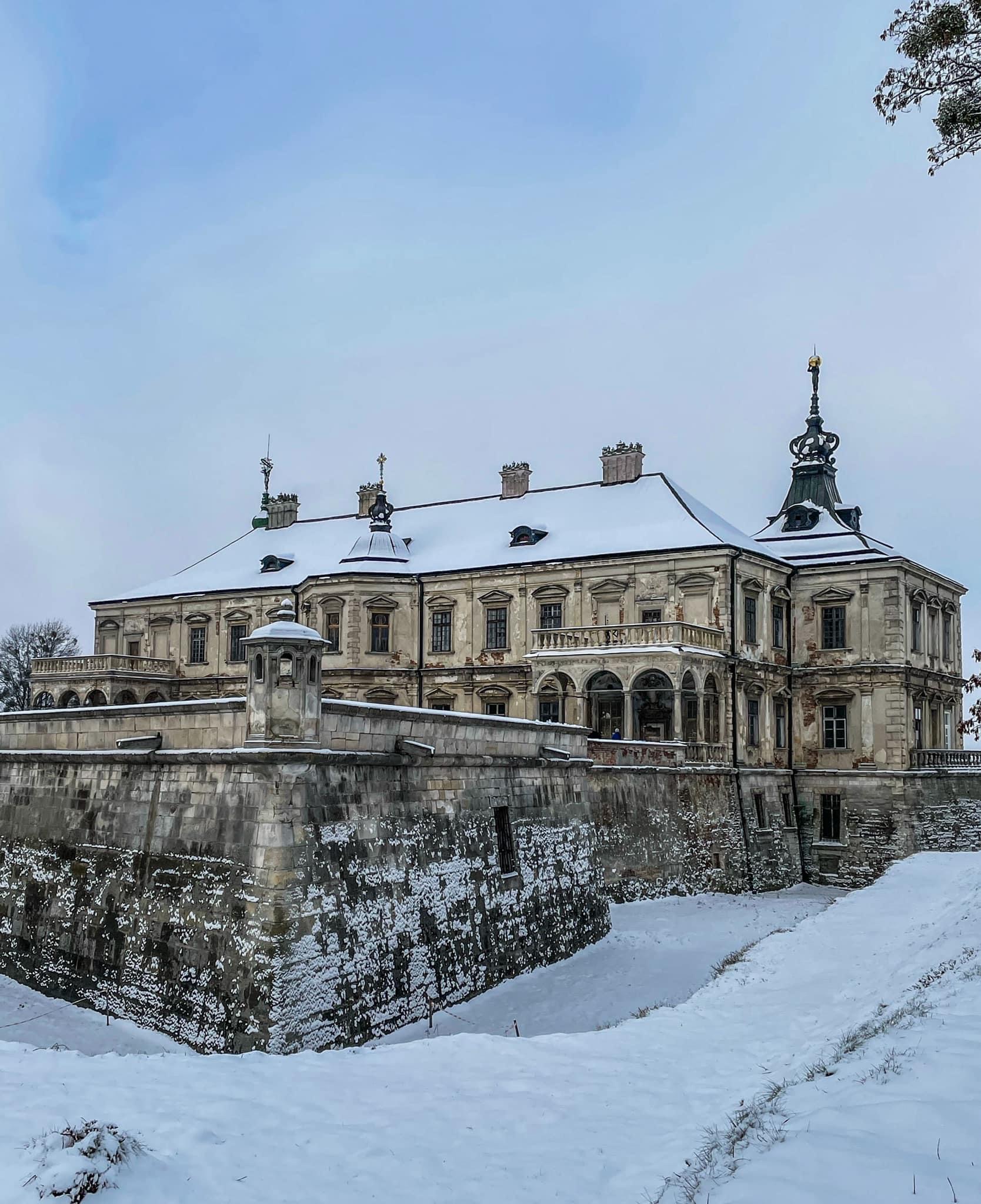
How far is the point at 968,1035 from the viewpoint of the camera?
8.70 m

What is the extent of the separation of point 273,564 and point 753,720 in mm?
21522

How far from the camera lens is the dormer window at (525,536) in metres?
40.2

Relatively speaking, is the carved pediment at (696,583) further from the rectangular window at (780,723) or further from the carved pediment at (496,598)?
the carved pediment at (496,598)

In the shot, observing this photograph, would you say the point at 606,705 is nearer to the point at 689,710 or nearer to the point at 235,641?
the point at 689,710

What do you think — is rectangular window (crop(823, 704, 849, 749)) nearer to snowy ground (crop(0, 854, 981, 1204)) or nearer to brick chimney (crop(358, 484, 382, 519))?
brick chimney (crop(358, 484, 382, 519))

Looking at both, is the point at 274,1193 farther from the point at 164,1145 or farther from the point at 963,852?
the point at 963,852

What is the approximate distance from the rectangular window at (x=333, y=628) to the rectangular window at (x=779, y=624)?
16470 millimetres

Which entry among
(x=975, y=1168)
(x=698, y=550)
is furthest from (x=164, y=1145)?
(x=698, y=550)

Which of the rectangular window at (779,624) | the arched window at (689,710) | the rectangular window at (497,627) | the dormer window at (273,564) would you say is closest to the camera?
the arched window at (689,710)

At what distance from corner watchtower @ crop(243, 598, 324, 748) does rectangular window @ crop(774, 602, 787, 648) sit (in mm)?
25692

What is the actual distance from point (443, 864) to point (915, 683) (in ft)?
81.6

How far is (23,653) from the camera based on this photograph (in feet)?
217

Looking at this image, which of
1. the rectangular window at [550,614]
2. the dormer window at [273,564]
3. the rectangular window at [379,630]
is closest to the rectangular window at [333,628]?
the rectangular window at [379,630]

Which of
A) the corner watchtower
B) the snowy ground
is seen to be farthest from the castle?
the snowy ground
